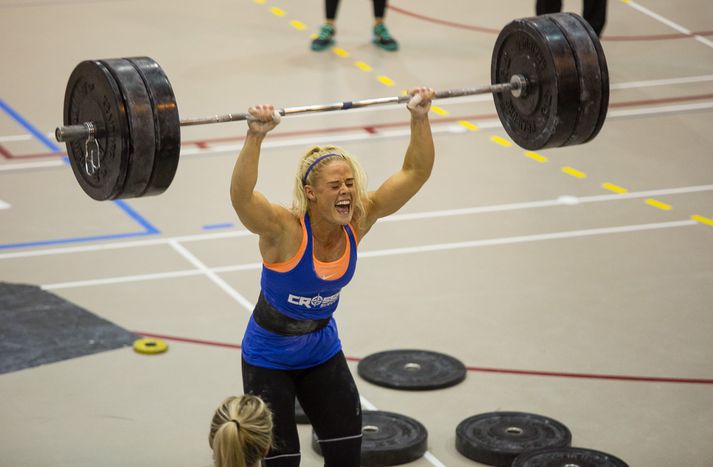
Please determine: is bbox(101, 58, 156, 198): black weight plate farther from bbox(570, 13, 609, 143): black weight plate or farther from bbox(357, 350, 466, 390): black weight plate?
bbox(357, 350, 466, 390): black weight plate

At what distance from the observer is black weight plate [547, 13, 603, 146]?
596 centimetres

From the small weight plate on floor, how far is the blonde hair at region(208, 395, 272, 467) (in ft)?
11.4

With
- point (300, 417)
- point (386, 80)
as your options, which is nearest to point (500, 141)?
point (386, 80)

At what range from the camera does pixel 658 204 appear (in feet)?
33.1

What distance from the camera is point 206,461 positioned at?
21.9 ft

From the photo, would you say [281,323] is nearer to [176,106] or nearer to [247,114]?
[247,114]

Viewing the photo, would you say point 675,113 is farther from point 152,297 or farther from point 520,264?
point 152,297

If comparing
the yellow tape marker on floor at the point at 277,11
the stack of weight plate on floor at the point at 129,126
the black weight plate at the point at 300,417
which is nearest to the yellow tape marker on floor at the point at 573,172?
the black weight plate at the point at 300,417

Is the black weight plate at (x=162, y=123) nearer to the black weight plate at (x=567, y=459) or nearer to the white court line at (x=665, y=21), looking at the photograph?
the black weight plate at (x=567, y=459)

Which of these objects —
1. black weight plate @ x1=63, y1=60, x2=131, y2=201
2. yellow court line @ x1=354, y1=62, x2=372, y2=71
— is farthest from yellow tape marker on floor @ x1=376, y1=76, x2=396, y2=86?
black weight plate @ x1=63, y1=60, x2=131, y2=201

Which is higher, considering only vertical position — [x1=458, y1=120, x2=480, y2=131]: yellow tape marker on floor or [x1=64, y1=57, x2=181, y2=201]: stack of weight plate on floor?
[x1=64, y1=57, x2=181, y2=201]: stack of weight plate on floor

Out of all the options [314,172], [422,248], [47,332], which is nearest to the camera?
[314,172]

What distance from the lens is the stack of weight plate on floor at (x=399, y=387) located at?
6.52 metres

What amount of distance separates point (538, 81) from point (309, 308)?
1652mm
